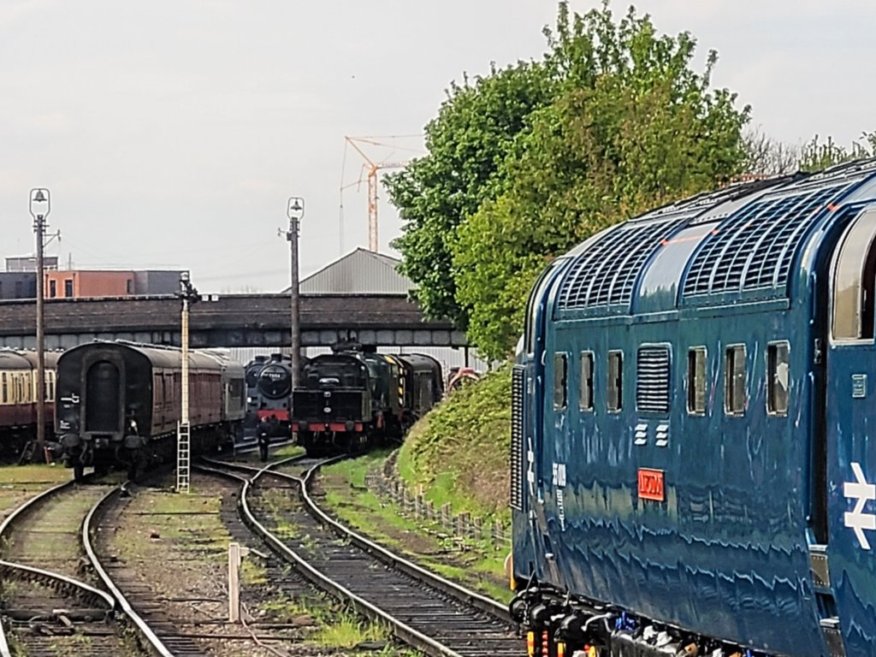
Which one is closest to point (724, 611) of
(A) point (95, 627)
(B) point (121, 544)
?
(A) point (95, 627)

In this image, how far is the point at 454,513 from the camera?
3178 cm

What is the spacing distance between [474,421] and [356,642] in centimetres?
1884

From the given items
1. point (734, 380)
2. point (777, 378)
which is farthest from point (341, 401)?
point (777, 378)

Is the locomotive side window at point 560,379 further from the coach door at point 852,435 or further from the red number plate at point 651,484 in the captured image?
the coach door at point 852,435

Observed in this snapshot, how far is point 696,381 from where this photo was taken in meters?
11.0

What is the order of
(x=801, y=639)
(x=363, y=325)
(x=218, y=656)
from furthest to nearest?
(x=363, y=325) < (x=218, y=656) < (x=801, y=639)

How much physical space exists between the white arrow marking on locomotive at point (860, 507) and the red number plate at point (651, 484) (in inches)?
113

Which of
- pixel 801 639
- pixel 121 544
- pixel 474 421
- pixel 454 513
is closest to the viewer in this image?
pixel 801 639

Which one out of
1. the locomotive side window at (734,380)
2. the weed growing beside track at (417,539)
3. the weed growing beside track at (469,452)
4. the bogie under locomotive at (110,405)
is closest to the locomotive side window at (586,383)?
the locomotive side window at (734,380)

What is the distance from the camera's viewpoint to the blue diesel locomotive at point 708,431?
8.92 m

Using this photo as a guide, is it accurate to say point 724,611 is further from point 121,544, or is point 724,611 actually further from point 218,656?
point 121,544

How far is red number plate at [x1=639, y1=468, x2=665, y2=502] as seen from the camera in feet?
38.0

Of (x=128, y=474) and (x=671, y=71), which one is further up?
(x=671, y=71)

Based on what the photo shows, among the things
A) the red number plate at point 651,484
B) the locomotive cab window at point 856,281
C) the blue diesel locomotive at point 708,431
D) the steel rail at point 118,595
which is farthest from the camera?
the steel rail at point 118,595
